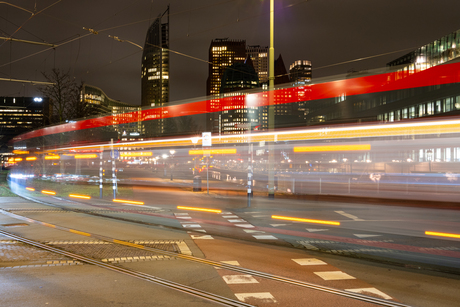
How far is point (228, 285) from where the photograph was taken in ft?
18.0

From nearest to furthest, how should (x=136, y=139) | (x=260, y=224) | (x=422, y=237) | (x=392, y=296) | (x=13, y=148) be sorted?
(x=392, y=296) < (x=422, y=237) < (x=260, y=224) < (x=136, y=139) < (x=13, y=148)

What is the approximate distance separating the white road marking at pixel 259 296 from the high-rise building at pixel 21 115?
98.0 feet

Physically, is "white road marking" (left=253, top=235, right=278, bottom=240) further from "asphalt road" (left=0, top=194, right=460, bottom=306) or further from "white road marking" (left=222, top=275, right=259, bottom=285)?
"white road marking" (left=222, top=275, right=259, bottom=285)

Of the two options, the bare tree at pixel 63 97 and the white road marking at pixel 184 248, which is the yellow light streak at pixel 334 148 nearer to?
the white road marking at pixel 184 248

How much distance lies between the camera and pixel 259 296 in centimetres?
502

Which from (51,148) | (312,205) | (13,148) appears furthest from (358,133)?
(13,148)

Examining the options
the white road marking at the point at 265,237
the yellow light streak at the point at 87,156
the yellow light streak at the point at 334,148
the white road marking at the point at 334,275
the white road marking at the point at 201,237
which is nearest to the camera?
the white road marking at the point at 334,275

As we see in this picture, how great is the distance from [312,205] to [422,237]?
6828mm

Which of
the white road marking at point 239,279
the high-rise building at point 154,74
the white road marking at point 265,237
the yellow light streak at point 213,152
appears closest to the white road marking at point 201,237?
the white road marking at point 265,237

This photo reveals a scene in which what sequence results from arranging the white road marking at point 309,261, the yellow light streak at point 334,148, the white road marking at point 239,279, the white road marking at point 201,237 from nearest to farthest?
the white road marking at point 239,279 → the white road marking at point 309,261 → the white road marking at point 201,237 → the yellow light streak at point 334,148

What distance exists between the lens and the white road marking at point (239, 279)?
5.64 meters

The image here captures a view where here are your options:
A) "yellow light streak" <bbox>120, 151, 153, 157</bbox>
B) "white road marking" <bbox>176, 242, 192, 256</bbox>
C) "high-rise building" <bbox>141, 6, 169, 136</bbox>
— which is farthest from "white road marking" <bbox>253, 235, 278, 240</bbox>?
"high-rise building" <bbox>141, 6, 169, 136</bbox>

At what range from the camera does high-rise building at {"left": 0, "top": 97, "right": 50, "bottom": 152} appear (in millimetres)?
44263

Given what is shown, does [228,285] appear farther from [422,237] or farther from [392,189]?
[392,189]
